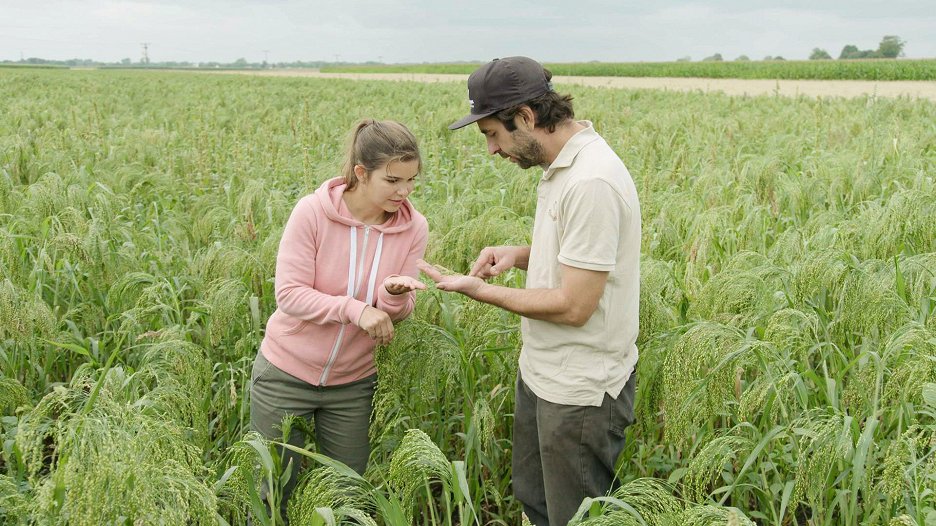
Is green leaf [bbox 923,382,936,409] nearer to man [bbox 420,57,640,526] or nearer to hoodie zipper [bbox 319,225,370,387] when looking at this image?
man [bbox 420,57,640,526]

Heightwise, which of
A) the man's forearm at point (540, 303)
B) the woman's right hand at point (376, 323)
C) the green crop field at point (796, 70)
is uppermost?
the green crop field at point (796, 70)

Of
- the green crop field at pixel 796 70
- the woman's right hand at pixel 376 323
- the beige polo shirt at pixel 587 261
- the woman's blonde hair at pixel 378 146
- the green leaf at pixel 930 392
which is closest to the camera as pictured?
the green leaf at pixel 930 392

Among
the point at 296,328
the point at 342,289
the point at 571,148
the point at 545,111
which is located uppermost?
the point at 545,111

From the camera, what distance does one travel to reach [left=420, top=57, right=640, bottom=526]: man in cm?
204

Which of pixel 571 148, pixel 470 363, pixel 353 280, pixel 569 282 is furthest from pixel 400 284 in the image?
pixel 470 363

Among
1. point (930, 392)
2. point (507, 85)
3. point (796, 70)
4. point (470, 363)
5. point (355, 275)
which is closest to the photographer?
point (930, 392)

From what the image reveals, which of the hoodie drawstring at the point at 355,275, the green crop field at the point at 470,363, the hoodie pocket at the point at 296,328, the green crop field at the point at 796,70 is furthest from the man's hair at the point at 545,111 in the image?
the green crop field at the point at 796,70

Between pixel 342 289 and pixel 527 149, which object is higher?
pixel 527 149

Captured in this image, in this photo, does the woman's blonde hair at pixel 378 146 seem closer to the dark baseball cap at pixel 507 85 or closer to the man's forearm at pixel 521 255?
the dark baseball cap at pixel 507 85

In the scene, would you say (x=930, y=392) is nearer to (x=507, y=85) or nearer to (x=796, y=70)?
(x=507, y=85)

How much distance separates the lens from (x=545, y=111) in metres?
2.18

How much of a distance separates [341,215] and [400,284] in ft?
1.21

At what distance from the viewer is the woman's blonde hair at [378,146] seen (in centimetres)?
240

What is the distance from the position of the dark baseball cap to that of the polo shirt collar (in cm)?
17
